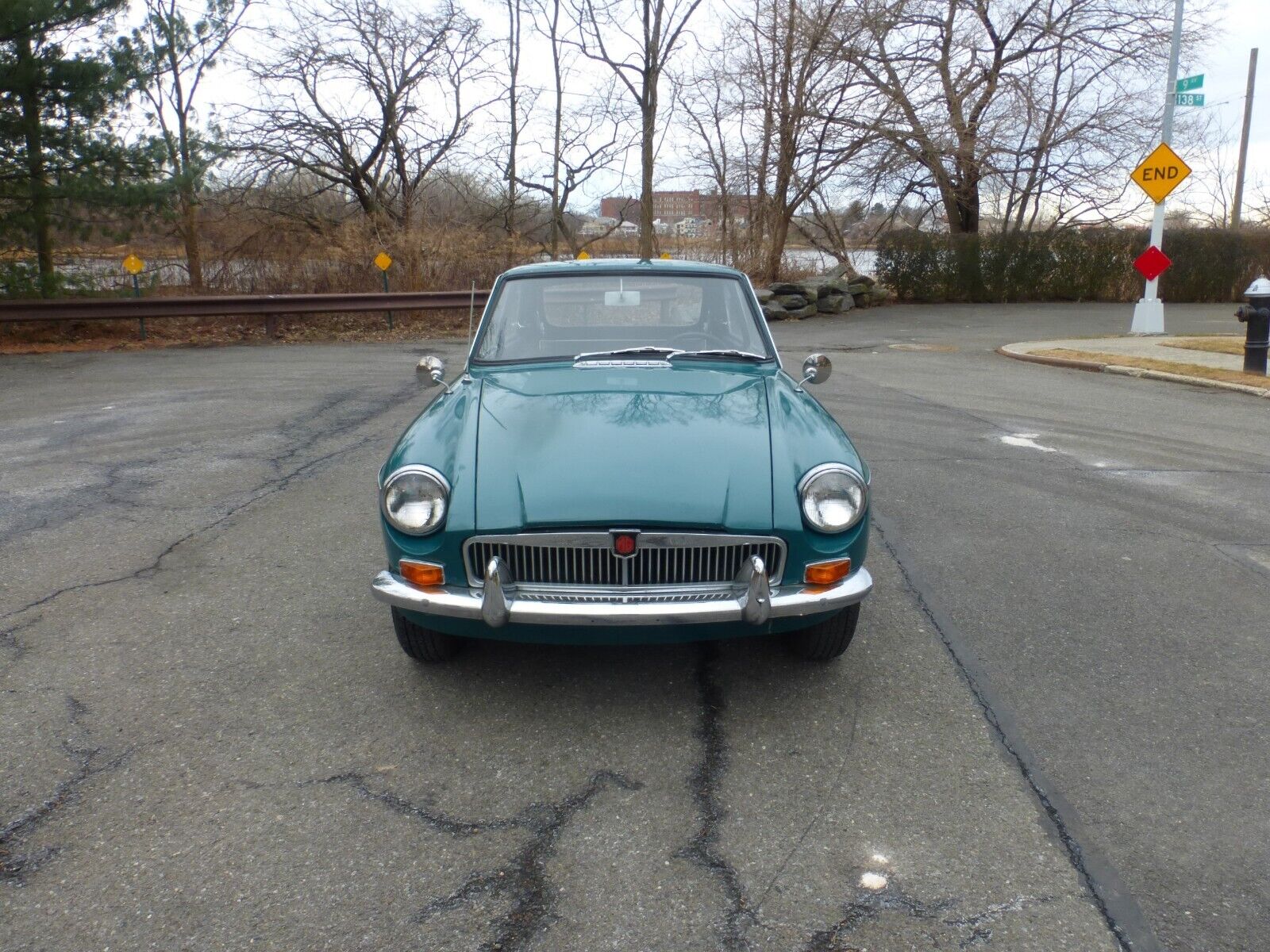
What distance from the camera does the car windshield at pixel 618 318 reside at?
476 centimetres

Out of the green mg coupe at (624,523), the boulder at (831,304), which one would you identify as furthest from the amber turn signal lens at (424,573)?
the boulder at (831,304)

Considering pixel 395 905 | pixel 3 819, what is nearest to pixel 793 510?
pixel 395 905

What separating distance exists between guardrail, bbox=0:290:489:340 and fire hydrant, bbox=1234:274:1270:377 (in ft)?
36.4

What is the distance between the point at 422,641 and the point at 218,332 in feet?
52.7

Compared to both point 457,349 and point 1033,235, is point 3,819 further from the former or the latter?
point 1033,235

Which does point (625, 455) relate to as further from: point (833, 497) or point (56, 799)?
point (56, 799)

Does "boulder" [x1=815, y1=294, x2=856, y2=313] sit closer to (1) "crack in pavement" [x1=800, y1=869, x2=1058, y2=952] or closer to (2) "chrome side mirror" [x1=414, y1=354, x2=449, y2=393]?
(2) "chrome side mirror" [x1=414, y1=354, x2=449, y2=393]

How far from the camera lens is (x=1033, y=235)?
982 inches

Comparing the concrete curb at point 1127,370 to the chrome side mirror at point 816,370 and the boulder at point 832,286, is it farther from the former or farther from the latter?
the chrome side mirror at point 816,370

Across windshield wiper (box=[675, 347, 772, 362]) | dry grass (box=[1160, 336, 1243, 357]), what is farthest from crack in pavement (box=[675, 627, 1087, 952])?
dry grass (box=[1160, 336, 1243, 357])

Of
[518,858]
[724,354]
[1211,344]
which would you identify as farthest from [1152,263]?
[518,858]

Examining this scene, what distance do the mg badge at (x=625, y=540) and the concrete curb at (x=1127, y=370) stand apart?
10079 mm

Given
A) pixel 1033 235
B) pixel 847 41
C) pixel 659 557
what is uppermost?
pixel 847 41

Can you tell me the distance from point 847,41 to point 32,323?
58.9ft
